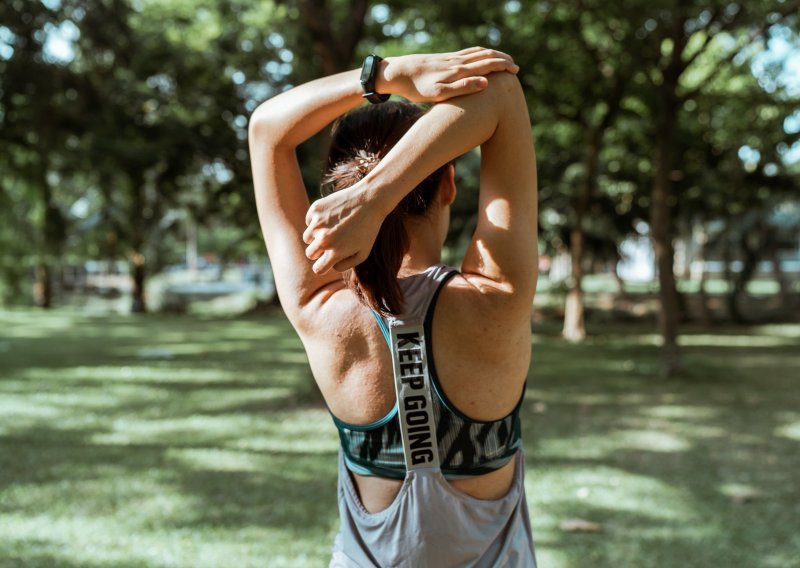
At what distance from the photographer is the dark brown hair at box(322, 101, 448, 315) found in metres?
1.27

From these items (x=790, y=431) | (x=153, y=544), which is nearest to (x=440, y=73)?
(x=153, y=544)

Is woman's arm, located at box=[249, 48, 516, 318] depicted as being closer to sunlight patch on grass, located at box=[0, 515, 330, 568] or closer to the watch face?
the watch face

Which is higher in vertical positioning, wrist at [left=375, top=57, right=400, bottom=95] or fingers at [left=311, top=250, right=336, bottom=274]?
wrist at [left=375, top=57, right=400, bottom=95]

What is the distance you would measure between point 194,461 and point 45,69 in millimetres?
5957

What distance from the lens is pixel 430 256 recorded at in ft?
4.66

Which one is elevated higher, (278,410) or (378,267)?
(378,267)

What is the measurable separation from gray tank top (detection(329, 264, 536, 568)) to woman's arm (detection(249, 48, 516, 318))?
0.68 feet

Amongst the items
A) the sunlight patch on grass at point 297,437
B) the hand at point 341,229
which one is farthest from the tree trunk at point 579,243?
the hand at point 341,229

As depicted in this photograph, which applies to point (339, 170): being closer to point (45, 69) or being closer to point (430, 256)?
point (430, 256)

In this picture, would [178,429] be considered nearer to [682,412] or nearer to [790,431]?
[682,412]

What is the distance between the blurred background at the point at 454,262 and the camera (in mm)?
4520

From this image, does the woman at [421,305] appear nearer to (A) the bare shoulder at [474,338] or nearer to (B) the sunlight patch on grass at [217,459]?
(A) the bare shoulder at [474,338]

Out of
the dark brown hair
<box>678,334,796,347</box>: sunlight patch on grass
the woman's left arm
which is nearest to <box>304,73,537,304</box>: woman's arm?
the dark brown hair

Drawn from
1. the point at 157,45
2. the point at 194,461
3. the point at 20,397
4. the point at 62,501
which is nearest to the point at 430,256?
the point at 62,501
